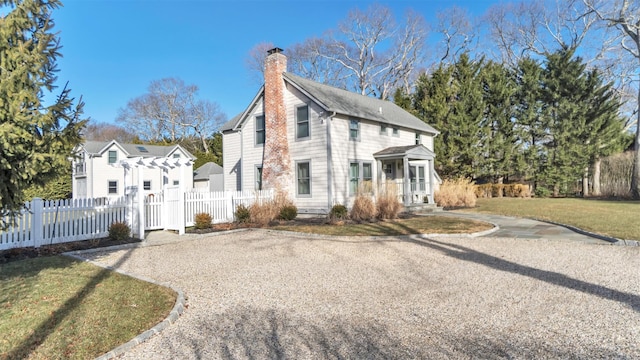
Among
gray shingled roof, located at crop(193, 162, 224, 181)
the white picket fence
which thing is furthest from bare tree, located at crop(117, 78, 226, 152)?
the white picket fence

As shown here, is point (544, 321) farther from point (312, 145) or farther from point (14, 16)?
point (312, 145)

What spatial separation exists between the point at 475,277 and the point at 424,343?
9.28 ft

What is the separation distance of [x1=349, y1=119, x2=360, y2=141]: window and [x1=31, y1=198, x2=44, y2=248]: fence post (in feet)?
39.3

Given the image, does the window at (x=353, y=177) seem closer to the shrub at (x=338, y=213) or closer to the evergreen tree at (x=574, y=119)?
the shrub at (x=338, y=213)

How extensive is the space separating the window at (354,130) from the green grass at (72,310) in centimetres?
1247

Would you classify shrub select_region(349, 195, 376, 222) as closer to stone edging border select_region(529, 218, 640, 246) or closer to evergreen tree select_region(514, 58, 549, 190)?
stone edging border select_region(529, 218, 640, 246)

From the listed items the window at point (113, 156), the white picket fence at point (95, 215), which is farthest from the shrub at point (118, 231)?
the window at point (113, 156)

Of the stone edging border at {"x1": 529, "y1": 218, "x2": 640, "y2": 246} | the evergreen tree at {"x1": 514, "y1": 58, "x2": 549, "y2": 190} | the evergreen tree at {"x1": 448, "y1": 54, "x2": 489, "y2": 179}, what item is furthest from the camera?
the evergreen tree at {"x1": 514, "y1": 58, "x2": 549, "y2": 190}

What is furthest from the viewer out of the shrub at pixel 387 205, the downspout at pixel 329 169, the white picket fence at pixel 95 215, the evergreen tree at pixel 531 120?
the evergreen tree at pixel 531 120

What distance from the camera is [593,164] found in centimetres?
2748

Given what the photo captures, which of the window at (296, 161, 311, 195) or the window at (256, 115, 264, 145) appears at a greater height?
the window at (256, 115, 264, 145)

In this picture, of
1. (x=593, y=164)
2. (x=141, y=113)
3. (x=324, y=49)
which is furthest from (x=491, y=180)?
(x=141, y=113)

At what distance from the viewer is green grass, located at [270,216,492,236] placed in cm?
1045

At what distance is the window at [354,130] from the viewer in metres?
17.1
